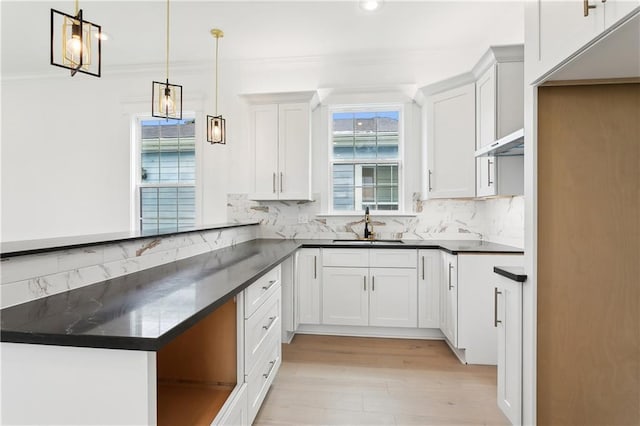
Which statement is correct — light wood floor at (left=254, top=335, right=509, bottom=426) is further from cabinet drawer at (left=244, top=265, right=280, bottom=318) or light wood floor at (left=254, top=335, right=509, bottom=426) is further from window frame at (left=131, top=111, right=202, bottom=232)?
window frame at (left=131, top=111, right=202, bottom=232)

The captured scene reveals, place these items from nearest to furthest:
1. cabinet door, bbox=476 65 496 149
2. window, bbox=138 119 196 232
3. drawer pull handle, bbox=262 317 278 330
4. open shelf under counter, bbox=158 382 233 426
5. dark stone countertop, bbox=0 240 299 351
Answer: dark stone countertop, bbox=0 240 299 351
open shelf under counter, bbox=158 382 233 426
drawer pull handle, bbox=262 317 278 330
cabinet door, bbox=476 65 496 149
window, bbox=138 119 196 232

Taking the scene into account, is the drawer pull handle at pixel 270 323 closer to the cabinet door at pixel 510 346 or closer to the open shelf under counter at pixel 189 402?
the open shelf under counter at pixel 189 402

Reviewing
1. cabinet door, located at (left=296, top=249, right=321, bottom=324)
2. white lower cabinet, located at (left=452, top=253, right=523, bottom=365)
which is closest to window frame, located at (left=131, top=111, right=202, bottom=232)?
cabinet door, located at (left=296, top=249, right=321, bottom=324)

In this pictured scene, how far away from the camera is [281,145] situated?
351 cm

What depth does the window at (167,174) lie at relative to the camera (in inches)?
160

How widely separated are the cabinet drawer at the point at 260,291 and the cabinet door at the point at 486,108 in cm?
203

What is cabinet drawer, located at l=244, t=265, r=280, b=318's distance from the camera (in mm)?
1637

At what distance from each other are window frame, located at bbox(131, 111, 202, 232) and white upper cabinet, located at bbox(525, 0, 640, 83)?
3454 millimetres

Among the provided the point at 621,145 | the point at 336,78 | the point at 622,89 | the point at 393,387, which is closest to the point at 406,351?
the point at 393,387

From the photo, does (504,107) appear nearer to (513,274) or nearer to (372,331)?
(513,274)

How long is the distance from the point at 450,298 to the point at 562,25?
2116 mm

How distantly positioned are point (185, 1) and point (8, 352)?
2.88 m

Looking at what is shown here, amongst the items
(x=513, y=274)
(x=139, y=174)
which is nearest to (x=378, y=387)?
(x=513, y=274)

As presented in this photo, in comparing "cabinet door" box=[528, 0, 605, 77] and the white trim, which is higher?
"cabinet door" box=[528, 0, 605, 77]
